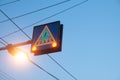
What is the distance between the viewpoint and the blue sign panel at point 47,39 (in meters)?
5.75

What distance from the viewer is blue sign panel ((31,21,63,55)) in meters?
5.75

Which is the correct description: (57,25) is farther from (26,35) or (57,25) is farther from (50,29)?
(26,35)

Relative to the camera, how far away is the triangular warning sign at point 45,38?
5.93 metres

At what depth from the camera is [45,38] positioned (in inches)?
240

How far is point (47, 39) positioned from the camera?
602 cm

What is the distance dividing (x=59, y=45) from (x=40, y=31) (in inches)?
38.8

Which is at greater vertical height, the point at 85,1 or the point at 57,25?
the point at 85,1

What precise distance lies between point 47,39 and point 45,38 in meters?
0.11

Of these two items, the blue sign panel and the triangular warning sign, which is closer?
the blue sign panel

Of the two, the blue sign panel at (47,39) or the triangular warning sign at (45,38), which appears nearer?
the blue sign panel at (47,39)

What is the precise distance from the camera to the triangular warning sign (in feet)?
19.5

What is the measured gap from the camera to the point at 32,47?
240 inches

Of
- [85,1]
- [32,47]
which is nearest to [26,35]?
[85,1]

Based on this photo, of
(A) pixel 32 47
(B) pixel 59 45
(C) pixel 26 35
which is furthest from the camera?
(C) pixel 26 35
